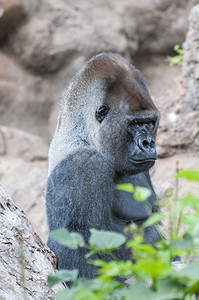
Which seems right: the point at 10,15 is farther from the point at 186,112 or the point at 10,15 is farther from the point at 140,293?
the point at 140,293

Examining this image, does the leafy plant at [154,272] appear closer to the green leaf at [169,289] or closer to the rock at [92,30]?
the green leaf at [169,289]

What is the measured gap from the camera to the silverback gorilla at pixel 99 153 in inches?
106

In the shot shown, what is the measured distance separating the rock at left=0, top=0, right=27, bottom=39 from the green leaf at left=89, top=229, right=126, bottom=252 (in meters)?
6.12

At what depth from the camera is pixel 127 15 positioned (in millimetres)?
7535

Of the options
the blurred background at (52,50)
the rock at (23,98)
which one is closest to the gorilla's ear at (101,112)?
the blurred background at (52,50)

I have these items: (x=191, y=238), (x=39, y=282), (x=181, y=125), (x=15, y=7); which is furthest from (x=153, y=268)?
(x=15, y=7)

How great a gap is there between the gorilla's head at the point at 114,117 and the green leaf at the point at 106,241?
5.40 ft

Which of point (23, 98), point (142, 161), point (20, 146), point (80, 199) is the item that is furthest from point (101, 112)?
point (23, 98)

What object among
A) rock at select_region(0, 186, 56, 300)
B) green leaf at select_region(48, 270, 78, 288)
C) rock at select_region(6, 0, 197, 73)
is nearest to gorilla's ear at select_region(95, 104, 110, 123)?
rock at select_region(0, 186, 56, 300)

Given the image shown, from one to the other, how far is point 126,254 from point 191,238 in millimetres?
1864

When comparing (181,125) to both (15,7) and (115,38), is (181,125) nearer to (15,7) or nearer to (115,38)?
(115,38)

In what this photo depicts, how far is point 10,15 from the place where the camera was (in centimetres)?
684

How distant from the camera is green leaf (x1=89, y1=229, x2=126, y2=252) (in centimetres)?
110

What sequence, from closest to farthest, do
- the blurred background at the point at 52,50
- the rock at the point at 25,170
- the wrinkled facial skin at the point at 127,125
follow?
the wrinkled facial skin at the point at 127,125 < the rock at the point at 25,170 < the blurred background at the point at 52,50
